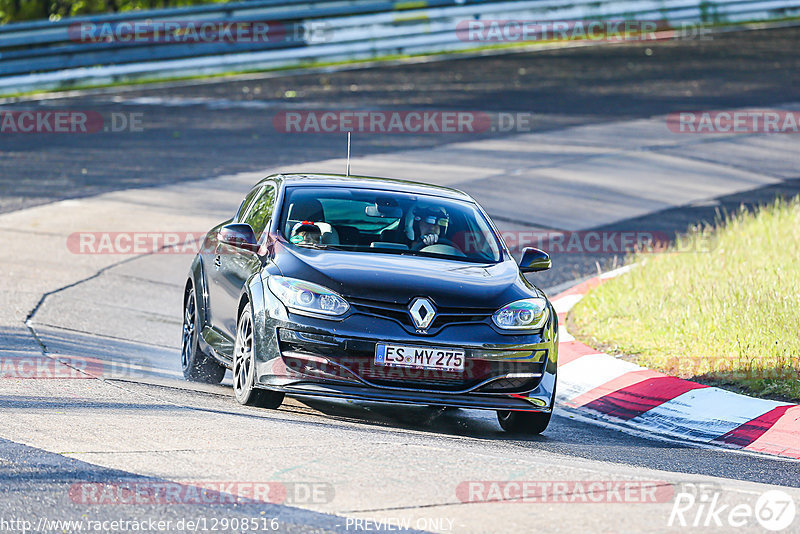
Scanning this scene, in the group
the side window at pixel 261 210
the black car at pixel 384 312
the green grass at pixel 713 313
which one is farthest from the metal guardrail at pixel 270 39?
the black car at pixel 384 312

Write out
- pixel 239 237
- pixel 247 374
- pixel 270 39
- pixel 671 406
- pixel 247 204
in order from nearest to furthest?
pixel 247 374 → pixel 239 237 → pixel 671 406 → pixel 247 204 → pixel 270 39

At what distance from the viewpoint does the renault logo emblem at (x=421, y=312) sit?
23.9 ft

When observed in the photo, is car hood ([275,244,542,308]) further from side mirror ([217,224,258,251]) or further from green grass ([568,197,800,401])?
green grass ([568,197,800,401])

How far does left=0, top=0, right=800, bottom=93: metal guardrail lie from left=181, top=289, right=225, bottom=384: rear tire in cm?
1445

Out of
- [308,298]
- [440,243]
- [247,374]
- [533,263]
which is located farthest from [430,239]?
[247,374]

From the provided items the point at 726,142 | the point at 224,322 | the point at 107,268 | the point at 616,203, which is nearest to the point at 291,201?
the point at 224,322

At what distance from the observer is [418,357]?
7266mm

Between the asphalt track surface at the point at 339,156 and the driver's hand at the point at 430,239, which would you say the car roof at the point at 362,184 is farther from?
the asphalt track surface at the point at 339,156

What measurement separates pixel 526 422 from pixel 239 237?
2.19 m

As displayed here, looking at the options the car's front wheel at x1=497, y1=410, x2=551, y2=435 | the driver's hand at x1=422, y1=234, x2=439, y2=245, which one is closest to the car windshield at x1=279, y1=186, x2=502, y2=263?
the driver's hand at x1=422, y1=234, x2=439, y2=245

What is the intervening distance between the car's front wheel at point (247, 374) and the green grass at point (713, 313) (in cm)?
300

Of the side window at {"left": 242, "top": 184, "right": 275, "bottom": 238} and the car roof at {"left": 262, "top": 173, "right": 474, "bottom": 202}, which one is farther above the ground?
the car roof at {"left": 262, "top": 173, "right": 474, "bottom": 202}

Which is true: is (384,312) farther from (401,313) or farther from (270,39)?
(270,39)

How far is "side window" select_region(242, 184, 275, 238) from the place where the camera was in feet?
28.6
